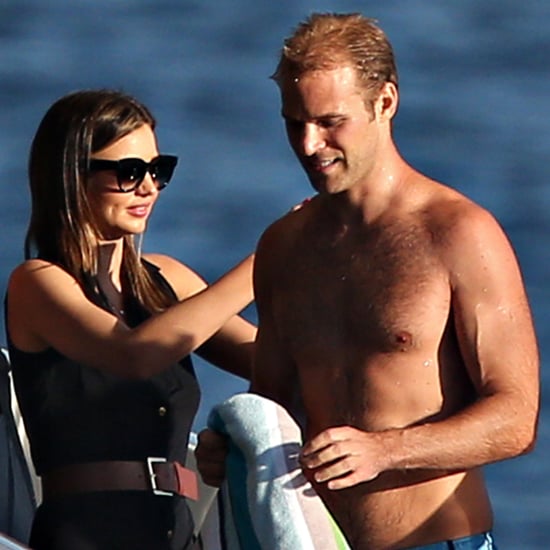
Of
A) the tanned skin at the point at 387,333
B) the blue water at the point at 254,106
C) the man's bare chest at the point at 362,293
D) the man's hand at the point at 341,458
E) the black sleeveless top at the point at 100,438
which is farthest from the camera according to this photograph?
the blue water at the point at 254,106

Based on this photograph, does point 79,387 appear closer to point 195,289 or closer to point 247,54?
point 195,289

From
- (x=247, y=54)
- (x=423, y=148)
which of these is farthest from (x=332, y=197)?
(x=247, y=54)

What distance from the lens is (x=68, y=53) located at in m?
9.43

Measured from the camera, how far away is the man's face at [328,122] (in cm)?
308

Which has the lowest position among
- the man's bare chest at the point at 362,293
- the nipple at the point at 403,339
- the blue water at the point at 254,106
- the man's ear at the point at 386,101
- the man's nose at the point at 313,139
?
the nipple at the point at 403,339

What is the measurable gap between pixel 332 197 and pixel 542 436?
4053 millimetres

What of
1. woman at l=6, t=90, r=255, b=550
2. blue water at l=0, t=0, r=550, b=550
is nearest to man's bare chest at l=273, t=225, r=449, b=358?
woman at l=6, t=90, r=255, b=550

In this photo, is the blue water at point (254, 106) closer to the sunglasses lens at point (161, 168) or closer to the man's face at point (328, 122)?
the sunglasses lens at point (161, 168)

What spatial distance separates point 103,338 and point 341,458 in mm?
788

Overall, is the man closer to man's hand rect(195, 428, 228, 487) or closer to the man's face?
the man's face

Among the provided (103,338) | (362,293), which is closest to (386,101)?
(362,293)

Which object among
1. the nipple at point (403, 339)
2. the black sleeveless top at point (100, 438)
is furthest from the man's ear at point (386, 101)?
the black sleeveless top at point (100, 438)

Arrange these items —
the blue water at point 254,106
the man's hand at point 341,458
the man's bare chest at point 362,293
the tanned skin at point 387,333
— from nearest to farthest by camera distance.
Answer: the man's hand at point 341,458
the tanned skin at point 387,333
the man's bare chest at point 362,293
the blue water at point 254,106

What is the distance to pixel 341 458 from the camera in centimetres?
294
